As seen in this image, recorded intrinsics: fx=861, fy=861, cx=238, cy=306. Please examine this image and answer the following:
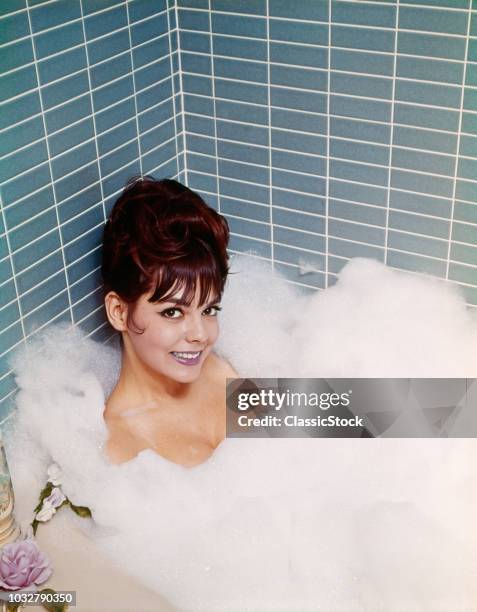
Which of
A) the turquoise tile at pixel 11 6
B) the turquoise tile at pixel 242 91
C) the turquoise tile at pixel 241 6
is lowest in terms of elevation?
the turquoise tile at pixel 242 91

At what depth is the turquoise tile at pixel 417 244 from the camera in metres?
1.74

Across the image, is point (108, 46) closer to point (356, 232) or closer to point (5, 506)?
point (356, 232)

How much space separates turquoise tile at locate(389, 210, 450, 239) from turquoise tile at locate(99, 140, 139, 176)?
0.54 m

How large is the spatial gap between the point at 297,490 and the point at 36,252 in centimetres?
64

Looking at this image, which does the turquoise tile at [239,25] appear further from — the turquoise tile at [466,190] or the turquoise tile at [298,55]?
the turquoise tile at [466,190]

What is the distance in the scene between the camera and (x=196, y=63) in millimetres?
1842

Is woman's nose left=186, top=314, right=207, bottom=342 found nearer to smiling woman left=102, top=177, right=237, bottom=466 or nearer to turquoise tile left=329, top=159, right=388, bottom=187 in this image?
smiling woman left=102, top=177, right=237, bottom=466

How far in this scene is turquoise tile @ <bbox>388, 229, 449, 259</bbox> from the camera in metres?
1.74

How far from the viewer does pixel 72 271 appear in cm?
167

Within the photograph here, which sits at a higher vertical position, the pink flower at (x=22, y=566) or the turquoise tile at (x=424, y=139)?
the turquoise tile at (x=424, y=139)

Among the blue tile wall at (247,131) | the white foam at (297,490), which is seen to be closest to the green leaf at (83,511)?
the white foam at (297,490)

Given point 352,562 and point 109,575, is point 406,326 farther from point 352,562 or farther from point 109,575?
point 109,575

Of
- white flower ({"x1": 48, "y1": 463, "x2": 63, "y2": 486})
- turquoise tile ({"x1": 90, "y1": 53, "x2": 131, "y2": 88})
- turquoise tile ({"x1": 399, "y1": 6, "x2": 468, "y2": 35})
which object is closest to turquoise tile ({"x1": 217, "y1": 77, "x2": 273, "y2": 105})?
turquoise tile ({"x1": 90, "y1": 53, "x2": 131, "y2": 88})

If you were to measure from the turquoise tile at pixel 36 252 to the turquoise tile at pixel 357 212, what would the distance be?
0.59 meters
